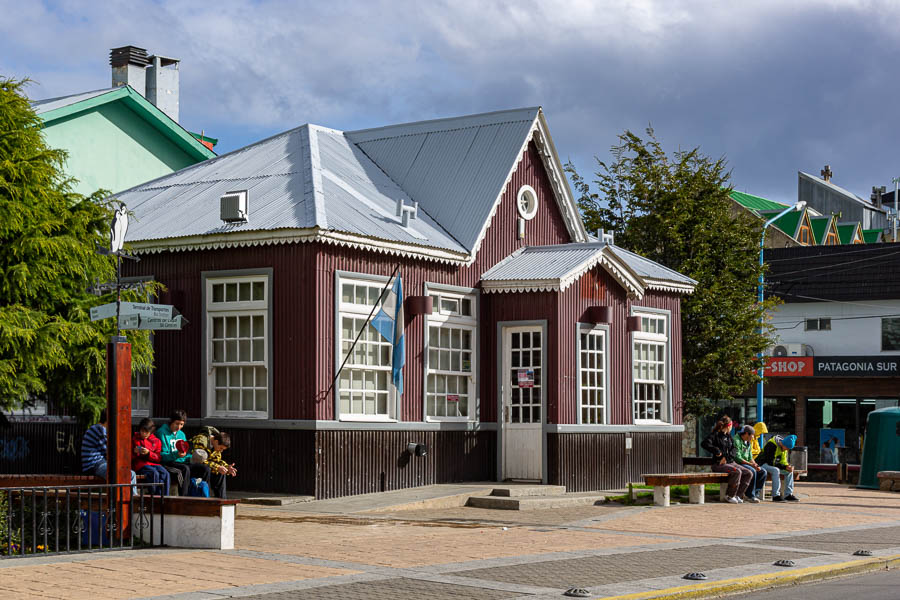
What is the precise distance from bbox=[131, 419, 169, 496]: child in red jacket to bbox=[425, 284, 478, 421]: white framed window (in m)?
6.24

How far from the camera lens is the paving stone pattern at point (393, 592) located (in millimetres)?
10086

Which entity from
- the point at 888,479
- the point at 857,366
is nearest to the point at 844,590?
the point at 888,479

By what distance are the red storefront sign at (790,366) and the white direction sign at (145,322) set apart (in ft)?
119

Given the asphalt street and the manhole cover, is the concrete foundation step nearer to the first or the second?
the manhole cover

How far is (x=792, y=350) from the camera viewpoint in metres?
48.9

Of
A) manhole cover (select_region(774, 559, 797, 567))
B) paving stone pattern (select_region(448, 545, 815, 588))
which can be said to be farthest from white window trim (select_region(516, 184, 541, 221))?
manhole cover (select_region(774, 559, 797, 567))

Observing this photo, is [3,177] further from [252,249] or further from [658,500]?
[658,500]

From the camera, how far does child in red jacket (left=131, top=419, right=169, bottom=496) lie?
1492 centimetres

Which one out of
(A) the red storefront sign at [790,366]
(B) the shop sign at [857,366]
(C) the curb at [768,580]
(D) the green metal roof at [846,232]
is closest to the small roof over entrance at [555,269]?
(C) the curb at [768,580]

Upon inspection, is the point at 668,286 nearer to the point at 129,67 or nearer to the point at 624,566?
the point at 624,566

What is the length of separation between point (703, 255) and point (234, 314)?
47.4 ft

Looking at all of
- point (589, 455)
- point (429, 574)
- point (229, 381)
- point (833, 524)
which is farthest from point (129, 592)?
point (589, 455)

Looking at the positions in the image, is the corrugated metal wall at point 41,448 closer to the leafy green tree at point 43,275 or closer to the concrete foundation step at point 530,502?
the leafy green tree at point 43,275

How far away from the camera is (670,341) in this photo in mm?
25172
